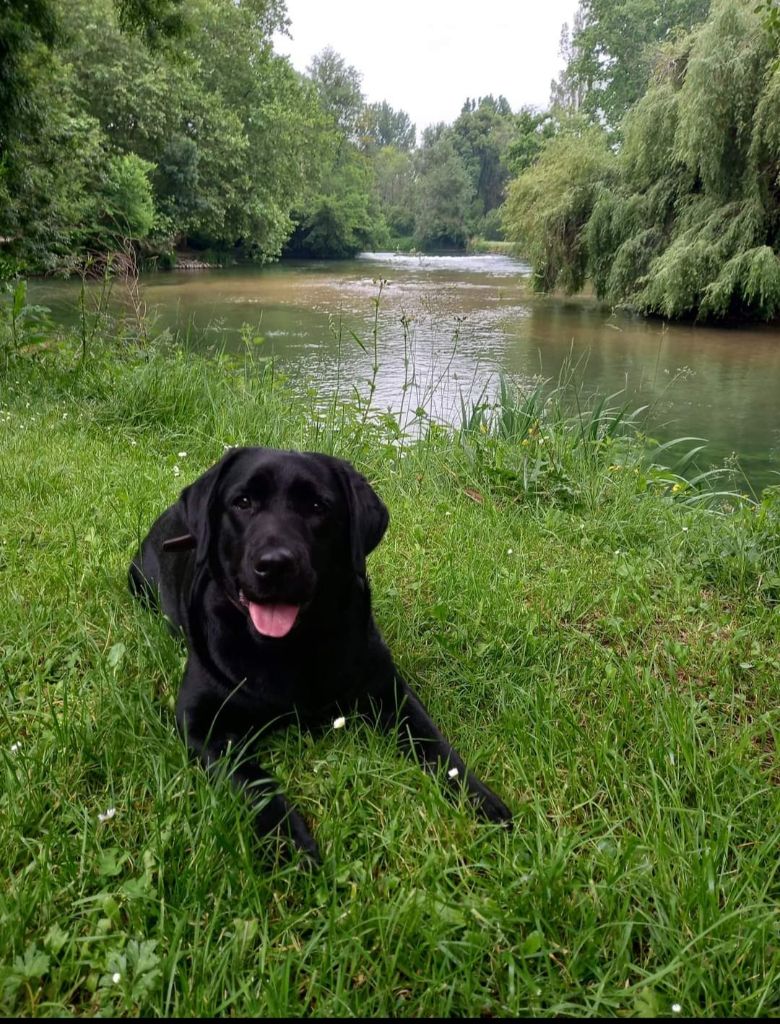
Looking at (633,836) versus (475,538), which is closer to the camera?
(633,836)

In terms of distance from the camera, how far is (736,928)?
4.73 ft

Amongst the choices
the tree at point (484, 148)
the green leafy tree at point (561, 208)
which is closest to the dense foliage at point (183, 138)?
the green leafy tree at point (561, 208)

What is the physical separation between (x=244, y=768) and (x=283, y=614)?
0.42 m

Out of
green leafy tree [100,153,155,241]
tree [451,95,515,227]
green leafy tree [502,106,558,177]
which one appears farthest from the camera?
tree [451,95,515,227]

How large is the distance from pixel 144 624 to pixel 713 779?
6.16ft

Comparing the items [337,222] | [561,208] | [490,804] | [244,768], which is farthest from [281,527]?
[337,222]

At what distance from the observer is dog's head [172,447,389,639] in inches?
77.0

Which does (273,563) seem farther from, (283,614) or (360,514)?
(360,514)

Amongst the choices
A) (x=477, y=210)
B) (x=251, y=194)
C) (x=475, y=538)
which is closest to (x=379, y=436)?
(x=475, y=538)

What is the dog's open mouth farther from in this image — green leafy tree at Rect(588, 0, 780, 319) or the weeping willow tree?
green leafy tree at Rect(588, 0, 780, 319)

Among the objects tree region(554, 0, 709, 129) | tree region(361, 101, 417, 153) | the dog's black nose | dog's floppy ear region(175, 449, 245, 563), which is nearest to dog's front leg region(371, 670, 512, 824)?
the dog's black nose

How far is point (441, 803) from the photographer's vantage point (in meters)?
1.78

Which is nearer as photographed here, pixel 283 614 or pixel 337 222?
pixel 283 614

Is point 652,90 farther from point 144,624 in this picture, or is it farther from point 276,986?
point 276,986
